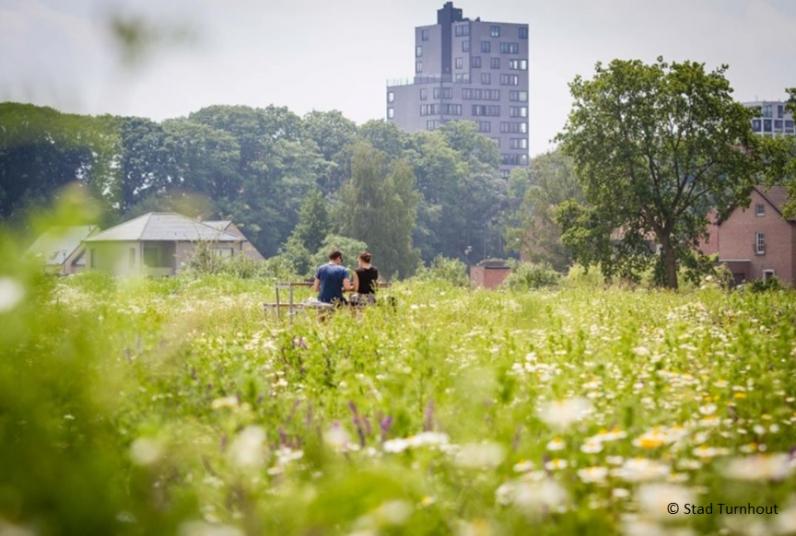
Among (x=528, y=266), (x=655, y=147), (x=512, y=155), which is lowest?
(x=528, y=266)

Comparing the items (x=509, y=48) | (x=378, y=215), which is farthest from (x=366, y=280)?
(x=509, y=48)

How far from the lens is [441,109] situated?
186750 mm

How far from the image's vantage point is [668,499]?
2.87 metres

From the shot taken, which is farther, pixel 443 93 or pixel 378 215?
pixel 443 93

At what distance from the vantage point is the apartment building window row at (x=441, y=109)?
18650 centimetres

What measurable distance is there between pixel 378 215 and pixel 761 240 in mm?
28123

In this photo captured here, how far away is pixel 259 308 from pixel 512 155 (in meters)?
173

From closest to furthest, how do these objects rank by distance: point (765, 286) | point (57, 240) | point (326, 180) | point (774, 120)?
1. point (57, 240)
2. point (765, 286)
3. point (326, 180)
4. point (774, 120)

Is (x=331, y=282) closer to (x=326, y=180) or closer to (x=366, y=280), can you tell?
(x=366, y=280)

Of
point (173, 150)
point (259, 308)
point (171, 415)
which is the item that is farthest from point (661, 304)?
point (173, 150)

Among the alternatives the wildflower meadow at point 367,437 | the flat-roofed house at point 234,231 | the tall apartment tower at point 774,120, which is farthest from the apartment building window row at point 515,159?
the wildflower meadow at point 367,437

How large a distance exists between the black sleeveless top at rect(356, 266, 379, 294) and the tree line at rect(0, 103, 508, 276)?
34.8 m

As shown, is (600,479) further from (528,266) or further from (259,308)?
(528,266)

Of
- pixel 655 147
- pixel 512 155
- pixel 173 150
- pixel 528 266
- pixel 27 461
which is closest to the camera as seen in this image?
pixel 27 461
